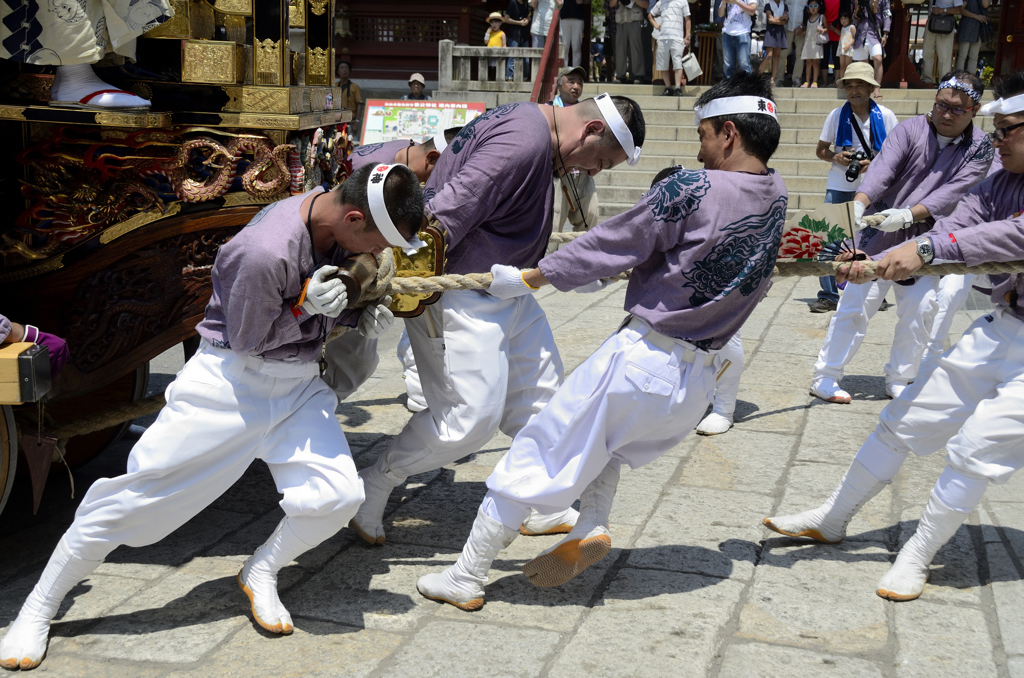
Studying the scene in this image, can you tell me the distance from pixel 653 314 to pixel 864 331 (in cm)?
305

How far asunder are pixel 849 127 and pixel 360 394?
3.88 m

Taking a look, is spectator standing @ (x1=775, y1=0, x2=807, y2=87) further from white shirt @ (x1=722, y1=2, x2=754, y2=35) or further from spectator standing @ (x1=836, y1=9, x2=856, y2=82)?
white shirt @ (x1=722, y1=2, x2=754, y2=35)

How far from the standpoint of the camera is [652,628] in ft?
9.80

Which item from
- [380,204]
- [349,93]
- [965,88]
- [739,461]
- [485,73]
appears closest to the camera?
[380,204]

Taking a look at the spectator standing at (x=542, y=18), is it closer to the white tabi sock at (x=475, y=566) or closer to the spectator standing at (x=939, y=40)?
the spectator standing at (x=939, y=40)

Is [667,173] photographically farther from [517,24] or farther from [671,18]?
[517,24]

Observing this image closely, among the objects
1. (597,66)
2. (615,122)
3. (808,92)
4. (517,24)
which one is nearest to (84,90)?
(615,122)

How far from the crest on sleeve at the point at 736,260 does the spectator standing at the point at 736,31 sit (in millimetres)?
10401

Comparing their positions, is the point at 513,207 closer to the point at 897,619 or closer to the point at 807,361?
the point at 897,619

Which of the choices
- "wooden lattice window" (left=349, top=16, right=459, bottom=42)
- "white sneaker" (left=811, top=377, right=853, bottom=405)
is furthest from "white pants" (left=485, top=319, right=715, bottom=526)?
"wooden lattice window" (left=349, top=16, right=459, bottom=42)

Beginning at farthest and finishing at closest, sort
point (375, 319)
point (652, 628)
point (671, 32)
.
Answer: point (671, 32) → point (375, 319) → point (652, 628)

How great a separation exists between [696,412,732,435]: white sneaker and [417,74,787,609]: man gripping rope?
191 cm

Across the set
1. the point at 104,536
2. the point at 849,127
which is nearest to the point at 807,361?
the point at 849,127

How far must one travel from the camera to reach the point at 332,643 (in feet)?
9.45
